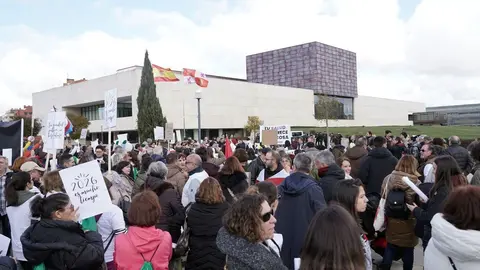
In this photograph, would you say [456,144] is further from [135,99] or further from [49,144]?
[135,99]

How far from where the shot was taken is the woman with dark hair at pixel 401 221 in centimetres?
523

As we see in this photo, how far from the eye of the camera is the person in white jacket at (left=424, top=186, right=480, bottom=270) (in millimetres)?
2650

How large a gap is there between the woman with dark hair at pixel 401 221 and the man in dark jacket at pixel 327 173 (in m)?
0.66

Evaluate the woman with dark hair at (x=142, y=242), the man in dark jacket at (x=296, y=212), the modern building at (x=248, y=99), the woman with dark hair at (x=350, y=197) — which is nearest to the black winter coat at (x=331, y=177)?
the man in dark jacket at (x=296, y=212)

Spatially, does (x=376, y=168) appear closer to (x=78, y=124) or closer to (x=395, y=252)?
(x=395, y=252)

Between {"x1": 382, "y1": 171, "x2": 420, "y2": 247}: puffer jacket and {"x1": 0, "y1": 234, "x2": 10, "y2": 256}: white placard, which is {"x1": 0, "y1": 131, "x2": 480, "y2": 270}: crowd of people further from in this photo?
{"x1": 0, "y1": 234, "x2": 10, "y2": 256}: white placard

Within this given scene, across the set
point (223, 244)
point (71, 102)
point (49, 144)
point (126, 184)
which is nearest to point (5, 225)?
point (126, 184)

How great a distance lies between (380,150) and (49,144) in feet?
21.5

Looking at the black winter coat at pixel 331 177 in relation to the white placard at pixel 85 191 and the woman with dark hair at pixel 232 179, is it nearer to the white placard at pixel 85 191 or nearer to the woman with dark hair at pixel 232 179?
the woman with dark hair at pixel 232 179

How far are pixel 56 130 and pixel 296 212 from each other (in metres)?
5.80

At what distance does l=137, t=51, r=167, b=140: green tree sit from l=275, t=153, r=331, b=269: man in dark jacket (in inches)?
1676

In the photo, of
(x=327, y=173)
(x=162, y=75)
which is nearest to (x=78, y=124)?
(x=162, y=75)

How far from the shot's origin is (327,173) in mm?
5750

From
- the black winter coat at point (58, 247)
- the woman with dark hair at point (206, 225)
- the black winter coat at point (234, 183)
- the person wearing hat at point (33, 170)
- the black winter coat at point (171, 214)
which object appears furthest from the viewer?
the person wearing hat at point (33, 170)
